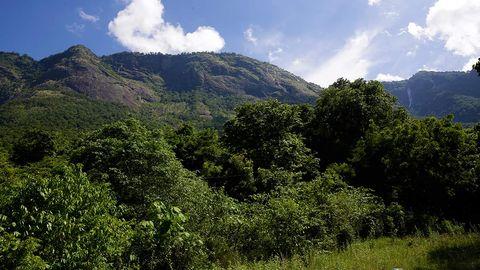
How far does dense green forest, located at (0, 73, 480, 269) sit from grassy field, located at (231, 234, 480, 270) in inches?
56.0

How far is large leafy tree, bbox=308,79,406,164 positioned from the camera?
1320 inches

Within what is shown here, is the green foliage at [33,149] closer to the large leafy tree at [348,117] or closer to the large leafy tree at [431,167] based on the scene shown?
the large leafy tree at [348,117]

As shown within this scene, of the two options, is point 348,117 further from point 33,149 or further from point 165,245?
point 33,149

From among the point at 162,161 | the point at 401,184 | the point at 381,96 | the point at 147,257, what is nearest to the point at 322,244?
the point at 147,257

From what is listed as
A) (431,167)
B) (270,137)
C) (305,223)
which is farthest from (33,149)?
(305,223)

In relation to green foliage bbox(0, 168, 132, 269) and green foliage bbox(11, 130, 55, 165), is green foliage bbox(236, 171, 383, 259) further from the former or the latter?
green foliage bbox(11, 130, 55, 165)

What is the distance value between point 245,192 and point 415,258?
1980 cm

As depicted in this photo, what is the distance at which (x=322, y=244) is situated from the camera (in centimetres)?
1335

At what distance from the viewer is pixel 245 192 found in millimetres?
28766

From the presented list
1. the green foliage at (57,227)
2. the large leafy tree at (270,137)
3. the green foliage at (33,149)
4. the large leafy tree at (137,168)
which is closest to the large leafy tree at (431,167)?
the large leafy tree at (270,137)

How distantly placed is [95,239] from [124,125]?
12.0 meters

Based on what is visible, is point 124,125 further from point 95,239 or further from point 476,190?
point 476,190

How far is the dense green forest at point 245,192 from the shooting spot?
309 inches

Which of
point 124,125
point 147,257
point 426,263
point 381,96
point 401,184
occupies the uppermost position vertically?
point 381,96
